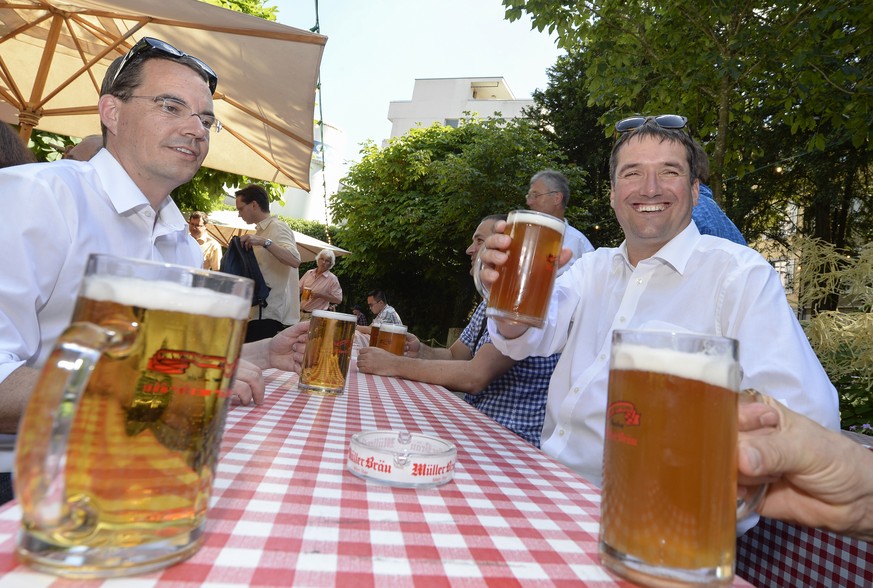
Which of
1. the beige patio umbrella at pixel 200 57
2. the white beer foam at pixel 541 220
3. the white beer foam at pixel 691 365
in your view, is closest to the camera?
the white beer foam at pixel 691 365

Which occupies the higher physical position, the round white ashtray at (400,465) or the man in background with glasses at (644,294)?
the man in background with glasses at (644,294)

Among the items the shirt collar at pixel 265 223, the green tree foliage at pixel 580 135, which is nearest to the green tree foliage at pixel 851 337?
the shirt collar at pixel 265 223

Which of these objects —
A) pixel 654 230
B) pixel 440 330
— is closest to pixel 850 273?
pixel 654 230

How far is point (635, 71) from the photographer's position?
21.0 ft

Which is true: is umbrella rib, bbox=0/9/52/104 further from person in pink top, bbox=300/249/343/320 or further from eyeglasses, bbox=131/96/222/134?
person in pink top, bbox=300/249/343/320

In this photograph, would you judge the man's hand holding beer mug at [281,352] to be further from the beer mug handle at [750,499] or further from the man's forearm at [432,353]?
the beer mug handle at [750,499]

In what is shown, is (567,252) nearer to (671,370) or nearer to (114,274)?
(671,370)

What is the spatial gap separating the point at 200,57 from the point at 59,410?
3.73 metres

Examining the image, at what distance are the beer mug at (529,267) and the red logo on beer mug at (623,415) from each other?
682 millimetres

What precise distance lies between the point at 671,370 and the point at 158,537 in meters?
0.56

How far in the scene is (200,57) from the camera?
3.62 m

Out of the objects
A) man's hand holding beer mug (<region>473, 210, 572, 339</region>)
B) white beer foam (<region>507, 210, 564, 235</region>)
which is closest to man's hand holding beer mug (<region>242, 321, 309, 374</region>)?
man's hand holding beer mug (<region>473, 210, 572, 339</region>)

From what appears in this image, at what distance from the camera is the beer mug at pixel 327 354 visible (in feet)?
5.82

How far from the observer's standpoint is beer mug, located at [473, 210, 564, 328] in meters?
1.39
